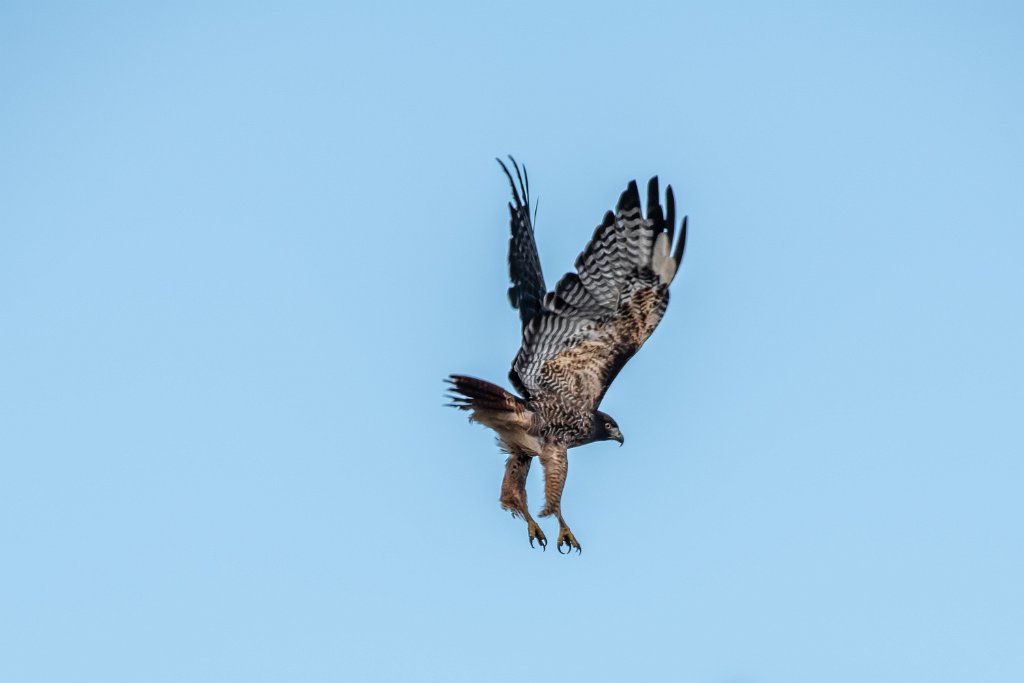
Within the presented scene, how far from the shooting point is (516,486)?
1493 centimetres

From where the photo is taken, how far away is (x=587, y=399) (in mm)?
14961

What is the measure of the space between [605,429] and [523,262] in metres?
2.01

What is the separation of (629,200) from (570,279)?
91 cm

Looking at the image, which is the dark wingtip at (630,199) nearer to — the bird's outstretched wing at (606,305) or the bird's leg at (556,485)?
the bird's outstretched wing at (606,305)

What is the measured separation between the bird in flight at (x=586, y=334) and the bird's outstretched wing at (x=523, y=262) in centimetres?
77

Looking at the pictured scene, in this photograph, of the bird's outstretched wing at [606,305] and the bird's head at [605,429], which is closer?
the bird's outstretched wing at [606,305]

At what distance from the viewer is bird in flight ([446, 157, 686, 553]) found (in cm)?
1479

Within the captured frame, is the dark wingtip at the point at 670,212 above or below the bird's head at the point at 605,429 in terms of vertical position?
above

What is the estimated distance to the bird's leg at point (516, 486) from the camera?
14898 mm

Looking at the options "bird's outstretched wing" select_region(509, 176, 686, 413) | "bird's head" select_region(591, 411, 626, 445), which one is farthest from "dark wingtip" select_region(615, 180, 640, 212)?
"bird's head" select_region(591, 411, 626, 445)

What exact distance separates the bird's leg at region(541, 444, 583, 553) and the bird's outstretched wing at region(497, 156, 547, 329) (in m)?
1.55

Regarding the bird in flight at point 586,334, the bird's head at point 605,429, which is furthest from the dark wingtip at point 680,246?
the bird's head at point 605,429

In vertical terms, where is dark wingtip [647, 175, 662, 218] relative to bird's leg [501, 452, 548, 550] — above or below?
above

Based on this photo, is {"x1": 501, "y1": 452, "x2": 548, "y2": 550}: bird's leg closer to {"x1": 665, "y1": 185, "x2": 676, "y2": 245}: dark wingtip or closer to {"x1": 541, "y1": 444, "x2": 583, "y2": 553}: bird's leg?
{"x1": 541, "y1": 444, "x2": 583, "y2": 553}: bird's leg
